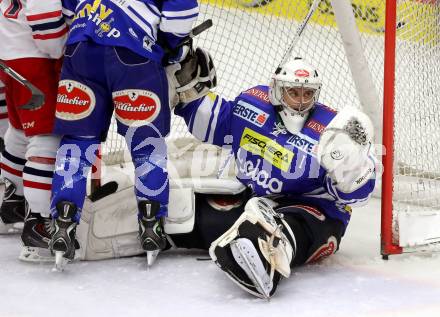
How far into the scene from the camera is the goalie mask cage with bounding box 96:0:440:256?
7.70 ft

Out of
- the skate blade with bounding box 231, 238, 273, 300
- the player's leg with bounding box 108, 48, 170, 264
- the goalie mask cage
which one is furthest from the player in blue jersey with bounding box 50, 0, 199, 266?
the goalie mask cage

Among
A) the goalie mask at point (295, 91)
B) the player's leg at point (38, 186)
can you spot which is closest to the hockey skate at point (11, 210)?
the player's leg at point (38, 186)

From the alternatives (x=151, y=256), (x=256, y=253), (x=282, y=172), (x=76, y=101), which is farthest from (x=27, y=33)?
(x=256, y=253)

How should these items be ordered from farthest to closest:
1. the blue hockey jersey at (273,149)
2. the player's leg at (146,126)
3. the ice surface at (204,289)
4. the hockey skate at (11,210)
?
the hockey skate at (11,210), the blue hockey jersey at (273,149), the player's leg at (146,126), the ice surface at (204,289)

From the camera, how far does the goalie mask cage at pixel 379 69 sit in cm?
235

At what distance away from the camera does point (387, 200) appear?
2338 mm

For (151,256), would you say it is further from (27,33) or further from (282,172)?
(27,33)

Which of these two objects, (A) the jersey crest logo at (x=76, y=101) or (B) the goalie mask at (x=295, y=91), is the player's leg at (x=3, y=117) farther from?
(B) the goalie mask at (x=295, y=91)

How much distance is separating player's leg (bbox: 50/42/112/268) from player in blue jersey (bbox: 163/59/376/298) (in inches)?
11.5

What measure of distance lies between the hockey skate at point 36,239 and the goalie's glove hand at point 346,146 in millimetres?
855

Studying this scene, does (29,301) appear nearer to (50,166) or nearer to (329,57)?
(50,166)

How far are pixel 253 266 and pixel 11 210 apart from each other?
1.04 metres

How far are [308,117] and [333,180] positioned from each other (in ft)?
0.81

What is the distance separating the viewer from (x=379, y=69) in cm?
324
